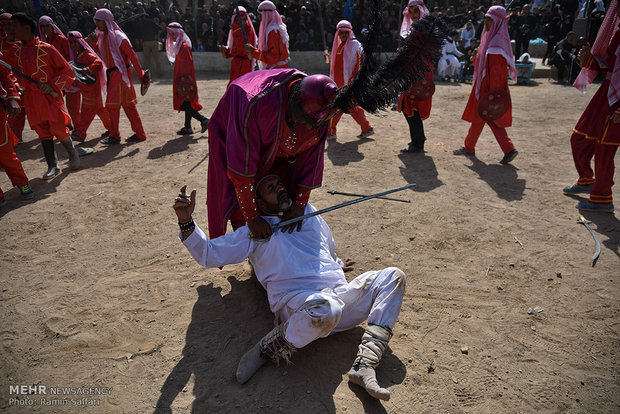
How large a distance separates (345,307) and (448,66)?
11.5 m

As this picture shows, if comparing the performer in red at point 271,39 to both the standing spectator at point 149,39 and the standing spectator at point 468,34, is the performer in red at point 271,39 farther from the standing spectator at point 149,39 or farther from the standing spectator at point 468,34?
the standing spectator at point 468,34

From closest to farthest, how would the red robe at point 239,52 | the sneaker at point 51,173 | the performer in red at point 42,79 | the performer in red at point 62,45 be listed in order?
the performer in red at point 42,79
the sneaker at point 51,173
the performer in red at point 62,45
the red robe at point 239,52

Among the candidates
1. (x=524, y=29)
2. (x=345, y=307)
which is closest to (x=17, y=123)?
(x=345, y=307)

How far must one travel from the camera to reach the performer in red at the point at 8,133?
178 inches

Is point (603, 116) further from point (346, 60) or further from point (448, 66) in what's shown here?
point (448, 66)

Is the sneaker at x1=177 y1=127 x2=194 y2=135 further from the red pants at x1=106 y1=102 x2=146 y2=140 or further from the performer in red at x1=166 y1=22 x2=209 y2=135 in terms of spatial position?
the red pants at x1=106 y1=102 x2=146 y2=140

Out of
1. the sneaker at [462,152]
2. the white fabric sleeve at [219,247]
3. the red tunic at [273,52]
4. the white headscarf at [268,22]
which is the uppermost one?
the white headscarf at [268,22]

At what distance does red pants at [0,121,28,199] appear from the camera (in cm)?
464

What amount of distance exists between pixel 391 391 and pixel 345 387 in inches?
10.6

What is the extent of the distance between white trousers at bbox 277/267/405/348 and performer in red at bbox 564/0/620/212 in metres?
3.15

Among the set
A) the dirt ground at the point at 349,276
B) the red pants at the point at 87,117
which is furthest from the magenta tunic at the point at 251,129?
the red pants at the point at 87,117

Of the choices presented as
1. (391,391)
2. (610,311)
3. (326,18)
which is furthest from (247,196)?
(326,18)

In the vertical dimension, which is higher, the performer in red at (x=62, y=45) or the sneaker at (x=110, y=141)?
the performer in red at (x=62, y=45)

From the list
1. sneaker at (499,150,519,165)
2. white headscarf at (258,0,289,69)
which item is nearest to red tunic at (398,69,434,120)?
sneaker at (499,150,519,165)
